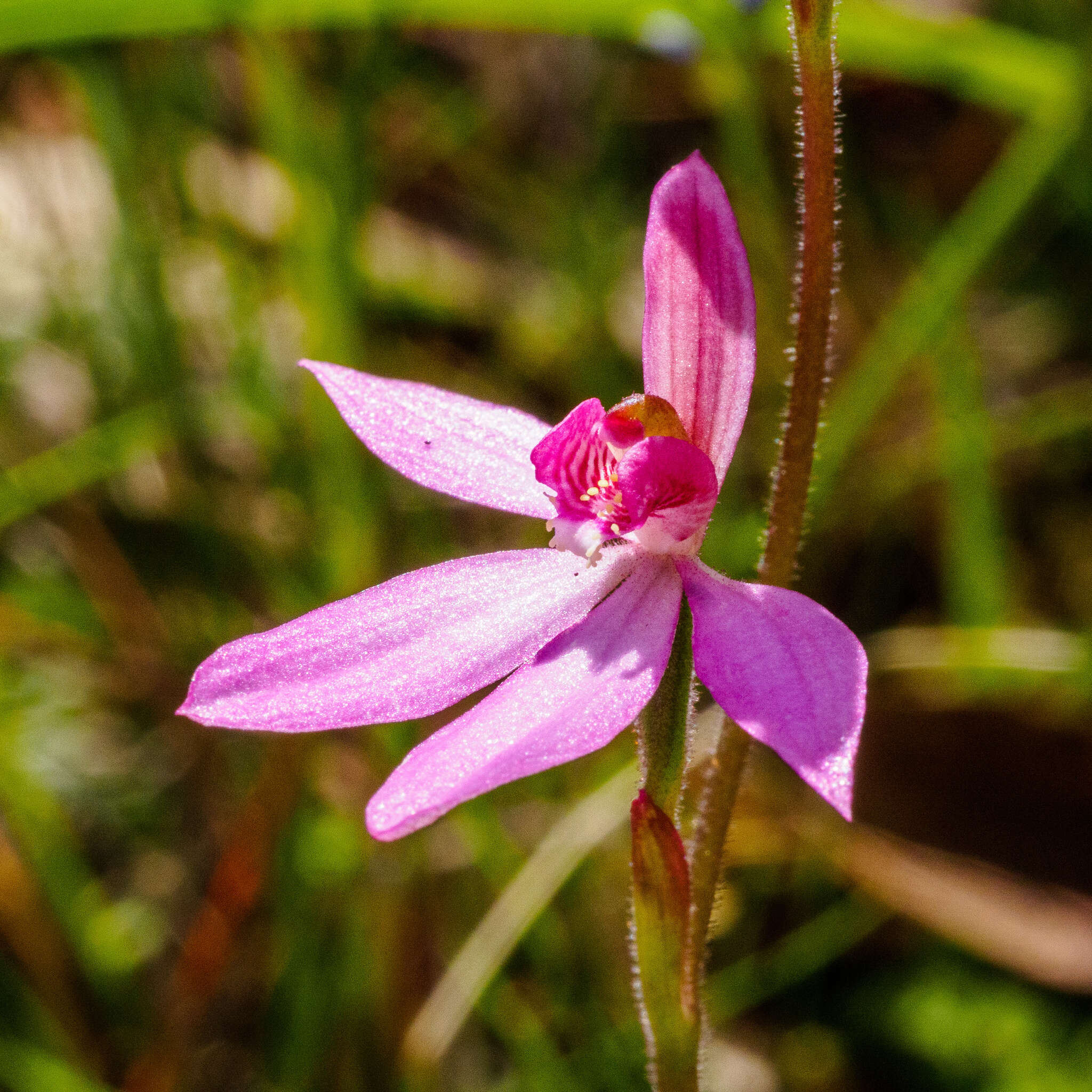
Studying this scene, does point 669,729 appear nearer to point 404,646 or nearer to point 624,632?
point 624,632

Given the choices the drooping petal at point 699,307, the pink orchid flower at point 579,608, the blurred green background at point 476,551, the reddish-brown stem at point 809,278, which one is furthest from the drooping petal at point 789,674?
the blurred green background at point 476,551

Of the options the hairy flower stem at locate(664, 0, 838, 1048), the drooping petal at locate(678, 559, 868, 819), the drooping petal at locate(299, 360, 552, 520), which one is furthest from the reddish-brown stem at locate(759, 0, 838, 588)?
the drooping petal at locate(299, 360, 552, 520)

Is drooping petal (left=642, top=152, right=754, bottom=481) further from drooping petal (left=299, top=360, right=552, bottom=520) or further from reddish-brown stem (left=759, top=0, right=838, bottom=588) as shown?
drooping petal (left=299, top=360, right=552, bottom=520)

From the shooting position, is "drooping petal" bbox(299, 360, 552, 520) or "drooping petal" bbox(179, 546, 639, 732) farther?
"drooping petal" bbox(299, 360, 552, 520)

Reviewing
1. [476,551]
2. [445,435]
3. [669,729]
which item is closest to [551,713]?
[669,729]

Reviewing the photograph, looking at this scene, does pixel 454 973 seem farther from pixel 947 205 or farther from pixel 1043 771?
pixel 947 205

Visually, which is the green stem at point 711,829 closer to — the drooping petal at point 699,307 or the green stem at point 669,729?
the green stem at point 669,729

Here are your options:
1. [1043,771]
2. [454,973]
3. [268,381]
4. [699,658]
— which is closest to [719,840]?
[699,658]
